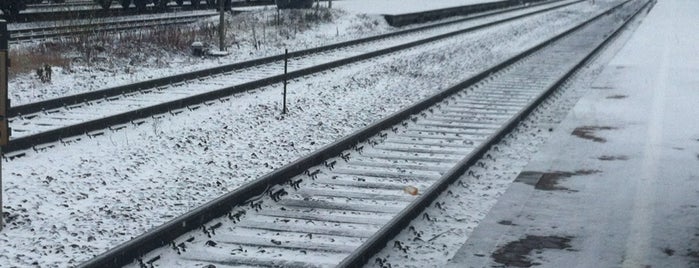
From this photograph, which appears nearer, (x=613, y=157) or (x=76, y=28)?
(x=613, y=157)

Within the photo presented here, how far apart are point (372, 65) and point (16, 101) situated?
28.9ft

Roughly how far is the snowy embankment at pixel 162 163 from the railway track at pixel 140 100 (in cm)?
27

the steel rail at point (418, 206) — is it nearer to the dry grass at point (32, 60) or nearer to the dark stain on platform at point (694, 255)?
the dark stain on platform at point (694, 255)

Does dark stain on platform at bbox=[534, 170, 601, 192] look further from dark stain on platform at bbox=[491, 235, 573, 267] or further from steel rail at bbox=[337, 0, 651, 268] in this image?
dark stain on platform at bbox=[491, 235, 573, 267]

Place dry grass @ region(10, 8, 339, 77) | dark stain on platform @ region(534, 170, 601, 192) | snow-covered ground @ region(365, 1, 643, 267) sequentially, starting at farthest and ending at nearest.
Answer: dry grass @ region(10, 8, 339, 77) < dark stain on platform @ region(534, 170, 601, 192) < snow-covered ground @ region(365, 1, 643, 267)

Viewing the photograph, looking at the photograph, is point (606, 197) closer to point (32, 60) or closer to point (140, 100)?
point (140, 100)

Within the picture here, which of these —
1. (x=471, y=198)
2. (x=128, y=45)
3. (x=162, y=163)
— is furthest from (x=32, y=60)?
(x=471, y=198)

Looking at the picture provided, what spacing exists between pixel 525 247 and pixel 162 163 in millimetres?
4329

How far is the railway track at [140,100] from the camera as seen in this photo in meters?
10.7

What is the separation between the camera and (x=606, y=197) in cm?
853

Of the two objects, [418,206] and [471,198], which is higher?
[418,206]

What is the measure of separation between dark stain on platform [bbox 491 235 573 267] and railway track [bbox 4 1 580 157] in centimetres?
546

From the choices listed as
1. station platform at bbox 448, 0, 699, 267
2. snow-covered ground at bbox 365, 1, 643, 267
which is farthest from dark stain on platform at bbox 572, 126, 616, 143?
snow-covered ground at bbox 365, 1, 643, 267

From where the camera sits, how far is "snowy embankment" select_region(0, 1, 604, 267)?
272 inches
